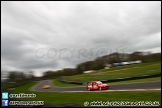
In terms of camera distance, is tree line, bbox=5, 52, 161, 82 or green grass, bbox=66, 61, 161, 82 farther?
green grass, bbox=66, 61, 161, 82

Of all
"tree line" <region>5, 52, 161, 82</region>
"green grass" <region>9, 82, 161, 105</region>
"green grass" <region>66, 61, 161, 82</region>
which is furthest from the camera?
"green grass" <region>66, 61, 161, 82</region>

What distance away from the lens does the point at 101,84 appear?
13.2 metres

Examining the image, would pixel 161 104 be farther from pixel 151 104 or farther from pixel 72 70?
pixel 72 70

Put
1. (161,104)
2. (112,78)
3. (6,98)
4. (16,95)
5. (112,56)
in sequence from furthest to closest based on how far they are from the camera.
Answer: (112,78), (112,56), (16,95), (6,98), (161,104)

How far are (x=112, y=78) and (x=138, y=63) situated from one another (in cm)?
371

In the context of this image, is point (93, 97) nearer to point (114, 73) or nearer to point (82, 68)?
point (82, 68)

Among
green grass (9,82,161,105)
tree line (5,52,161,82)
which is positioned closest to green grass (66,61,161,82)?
tree line (5,52,161,82)

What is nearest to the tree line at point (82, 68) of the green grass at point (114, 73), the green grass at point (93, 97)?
the green grass at point (114, 73)

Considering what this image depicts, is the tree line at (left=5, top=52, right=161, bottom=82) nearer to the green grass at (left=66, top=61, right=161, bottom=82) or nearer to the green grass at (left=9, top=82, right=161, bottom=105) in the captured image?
the green grass at (left=66, top=61, right=161, bottom=82)

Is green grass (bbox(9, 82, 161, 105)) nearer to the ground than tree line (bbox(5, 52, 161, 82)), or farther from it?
nearer to the ground

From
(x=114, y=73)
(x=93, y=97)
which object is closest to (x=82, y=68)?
(x=93, y=97)

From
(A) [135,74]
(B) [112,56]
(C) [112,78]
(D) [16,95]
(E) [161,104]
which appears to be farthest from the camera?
(A) [135,74]

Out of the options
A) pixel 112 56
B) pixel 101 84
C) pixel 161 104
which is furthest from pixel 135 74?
pixel 161 104

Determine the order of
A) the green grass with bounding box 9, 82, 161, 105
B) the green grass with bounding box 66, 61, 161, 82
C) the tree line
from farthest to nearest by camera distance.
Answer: the green grass with bounding box 66, 61, 161, 82 → the tree line → the green grass with bounding box 9, 82, 161, 105
